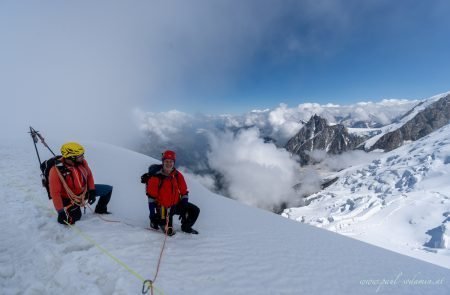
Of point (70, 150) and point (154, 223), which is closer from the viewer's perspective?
point (70, 150)

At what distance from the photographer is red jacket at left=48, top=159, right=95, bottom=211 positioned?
6.80 metres

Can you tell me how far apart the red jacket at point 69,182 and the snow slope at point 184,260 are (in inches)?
31.6

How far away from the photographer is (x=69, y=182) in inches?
284

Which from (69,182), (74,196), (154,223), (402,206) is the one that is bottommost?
(154,223)

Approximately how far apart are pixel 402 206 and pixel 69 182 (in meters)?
87.7

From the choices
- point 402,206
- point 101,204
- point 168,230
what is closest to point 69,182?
point 101,204

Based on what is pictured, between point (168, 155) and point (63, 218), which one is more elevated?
point (168, 155)

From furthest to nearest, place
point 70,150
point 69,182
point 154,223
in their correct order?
1. point 154,223
2. point 69,182
3. point 70,150

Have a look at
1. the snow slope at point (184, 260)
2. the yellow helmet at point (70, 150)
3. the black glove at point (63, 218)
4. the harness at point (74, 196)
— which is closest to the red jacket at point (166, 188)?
the snow slope at point (184, 260)

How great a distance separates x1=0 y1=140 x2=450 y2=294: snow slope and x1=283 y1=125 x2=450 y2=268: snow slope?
30.3m

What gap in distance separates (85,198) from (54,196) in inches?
37.6

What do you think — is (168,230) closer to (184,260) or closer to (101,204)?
(184,260)

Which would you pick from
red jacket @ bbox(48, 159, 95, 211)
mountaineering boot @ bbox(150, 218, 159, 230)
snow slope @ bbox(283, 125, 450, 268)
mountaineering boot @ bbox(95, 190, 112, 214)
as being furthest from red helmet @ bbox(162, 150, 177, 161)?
snow slope @ bbox(283, 125, 450, 268)

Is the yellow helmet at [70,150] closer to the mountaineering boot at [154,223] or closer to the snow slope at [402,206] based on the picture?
the mountaineering boot at [154,223]
